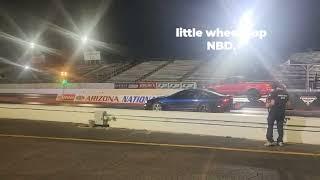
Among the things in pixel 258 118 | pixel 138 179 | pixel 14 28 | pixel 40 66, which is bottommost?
pixel 138 179

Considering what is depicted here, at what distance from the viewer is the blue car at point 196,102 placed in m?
22.0

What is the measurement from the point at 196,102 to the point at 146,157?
1184 centimetres

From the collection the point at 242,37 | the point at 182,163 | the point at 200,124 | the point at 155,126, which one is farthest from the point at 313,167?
the point at 242,37

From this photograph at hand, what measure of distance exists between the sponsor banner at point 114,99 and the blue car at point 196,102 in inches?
159

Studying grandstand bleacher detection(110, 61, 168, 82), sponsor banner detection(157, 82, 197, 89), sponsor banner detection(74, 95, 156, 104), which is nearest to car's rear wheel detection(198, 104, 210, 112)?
sponsor banner detection(74, 95, 156, 104)

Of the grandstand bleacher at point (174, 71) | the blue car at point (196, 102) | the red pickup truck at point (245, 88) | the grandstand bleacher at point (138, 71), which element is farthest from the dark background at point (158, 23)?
the blue car at point (196, 102)

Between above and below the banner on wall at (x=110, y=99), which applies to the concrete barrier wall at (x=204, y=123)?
below

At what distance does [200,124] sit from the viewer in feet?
50.0

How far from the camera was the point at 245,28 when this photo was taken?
4150cm

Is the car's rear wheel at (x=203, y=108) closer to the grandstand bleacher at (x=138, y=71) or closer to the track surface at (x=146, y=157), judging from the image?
the track surface at (x=146, y=157)

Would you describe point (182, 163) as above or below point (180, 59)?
below

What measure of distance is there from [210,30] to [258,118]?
96.7 feet

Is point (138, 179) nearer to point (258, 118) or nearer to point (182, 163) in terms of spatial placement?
point (182, 163)

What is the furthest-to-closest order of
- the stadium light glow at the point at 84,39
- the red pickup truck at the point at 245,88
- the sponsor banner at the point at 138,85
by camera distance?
1. the stadium light glow at the point at 84,39
2. the sponsor banner at the point at 138,85
3. the red pickup truck at the point at 245,88
